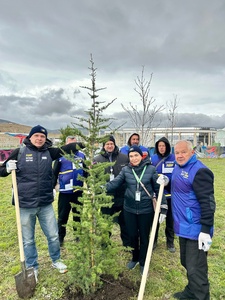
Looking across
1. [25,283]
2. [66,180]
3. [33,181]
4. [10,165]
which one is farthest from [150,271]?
[10,165]

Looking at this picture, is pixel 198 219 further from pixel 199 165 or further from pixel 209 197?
pixel 199 165

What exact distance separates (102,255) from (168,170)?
2151 millimetres

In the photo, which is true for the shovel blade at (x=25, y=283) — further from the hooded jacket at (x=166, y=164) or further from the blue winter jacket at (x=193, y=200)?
the hooded jacket at (x=166, y=164)

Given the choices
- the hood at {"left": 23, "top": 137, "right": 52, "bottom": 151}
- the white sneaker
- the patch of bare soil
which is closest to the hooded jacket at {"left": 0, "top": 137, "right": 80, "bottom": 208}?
the hood at {"left": 23, "top": 137, "right": 52, "bottom": 151}

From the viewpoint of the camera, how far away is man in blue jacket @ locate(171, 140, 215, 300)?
2.88 metres

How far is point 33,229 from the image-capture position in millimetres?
3814

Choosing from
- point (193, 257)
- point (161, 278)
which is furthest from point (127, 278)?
point (193, 257)

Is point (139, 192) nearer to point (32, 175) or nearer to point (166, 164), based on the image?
point (166, 164)

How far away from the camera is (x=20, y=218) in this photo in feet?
12.0

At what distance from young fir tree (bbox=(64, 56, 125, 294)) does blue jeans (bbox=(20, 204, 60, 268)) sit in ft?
2.88

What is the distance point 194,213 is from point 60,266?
8.40 feet

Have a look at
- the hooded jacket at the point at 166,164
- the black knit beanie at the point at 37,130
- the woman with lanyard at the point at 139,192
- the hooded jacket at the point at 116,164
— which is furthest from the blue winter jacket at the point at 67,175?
the hooded jacket at the point at 166,164

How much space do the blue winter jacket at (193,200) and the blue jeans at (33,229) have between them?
6.79 ft

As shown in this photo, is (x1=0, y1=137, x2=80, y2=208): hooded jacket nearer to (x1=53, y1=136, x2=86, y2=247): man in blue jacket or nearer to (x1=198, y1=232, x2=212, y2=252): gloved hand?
(x1=53, y1=136, x2=86, y2=247): man in blue jacket
